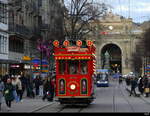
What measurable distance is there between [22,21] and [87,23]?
9.05 meters

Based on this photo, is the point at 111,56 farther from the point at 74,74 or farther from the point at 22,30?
the point at 74,74

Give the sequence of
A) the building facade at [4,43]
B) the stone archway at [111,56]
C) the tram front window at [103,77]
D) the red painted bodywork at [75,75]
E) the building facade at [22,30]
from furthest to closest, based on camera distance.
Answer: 1. the stone archway at [111,56]
2. the tram front window at [103,77]
3. the building facade at [22,30]
4. the building facade at [4,43]
5. the red painted bodywork at [75,75]

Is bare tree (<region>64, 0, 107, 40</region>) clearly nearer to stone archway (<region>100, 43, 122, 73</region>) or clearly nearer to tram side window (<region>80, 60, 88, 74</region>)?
tram side window (<region>80, 60, 88, 74</region>)

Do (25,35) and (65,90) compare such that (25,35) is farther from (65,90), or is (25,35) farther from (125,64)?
(125,64)

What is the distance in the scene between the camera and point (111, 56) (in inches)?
6491

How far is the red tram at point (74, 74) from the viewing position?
25578 millimetres

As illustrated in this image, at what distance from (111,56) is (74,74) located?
139795 millimetres

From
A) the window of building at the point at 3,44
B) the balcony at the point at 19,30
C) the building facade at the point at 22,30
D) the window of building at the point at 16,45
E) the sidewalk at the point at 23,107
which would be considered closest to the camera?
the sidewalk at the point at 23,107

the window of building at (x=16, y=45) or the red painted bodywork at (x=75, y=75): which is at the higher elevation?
the window of building at (x=16, y=45)

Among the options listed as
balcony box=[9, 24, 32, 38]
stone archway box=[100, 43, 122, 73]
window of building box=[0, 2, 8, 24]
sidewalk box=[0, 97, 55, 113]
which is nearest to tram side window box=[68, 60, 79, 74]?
sidewalk box=[0, 97, 55, 113]

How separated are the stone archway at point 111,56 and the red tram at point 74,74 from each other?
114m

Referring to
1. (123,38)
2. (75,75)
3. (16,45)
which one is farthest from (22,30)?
(123,38)

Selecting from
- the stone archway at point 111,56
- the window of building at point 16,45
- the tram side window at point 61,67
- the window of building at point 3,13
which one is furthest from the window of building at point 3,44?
the stone archway at point 111,56

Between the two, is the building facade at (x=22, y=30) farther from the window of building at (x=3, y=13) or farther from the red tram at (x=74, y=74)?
the red tram at (x=74, y=74)
